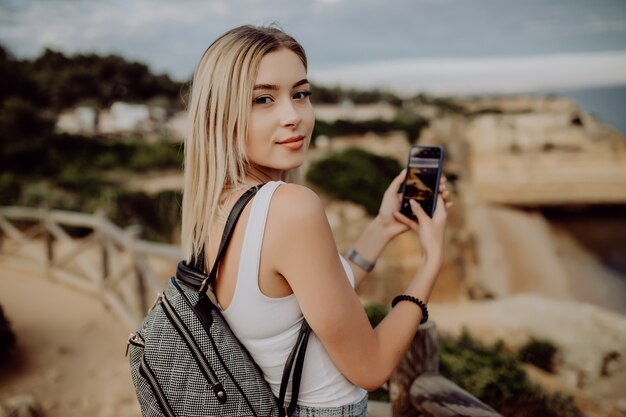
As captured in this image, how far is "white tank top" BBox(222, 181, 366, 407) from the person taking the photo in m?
1.03

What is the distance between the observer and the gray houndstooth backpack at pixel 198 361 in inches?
42.2

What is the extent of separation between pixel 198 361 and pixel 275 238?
0.37m

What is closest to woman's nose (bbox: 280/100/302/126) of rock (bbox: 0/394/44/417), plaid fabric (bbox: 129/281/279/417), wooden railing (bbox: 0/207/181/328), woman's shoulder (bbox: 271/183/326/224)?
woman's shoulder (bbox: 271/183/326/224)

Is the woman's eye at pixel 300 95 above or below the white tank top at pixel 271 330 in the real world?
above

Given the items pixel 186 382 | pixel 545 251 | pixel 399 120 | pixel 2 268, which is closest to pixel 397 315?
pixel 186 382

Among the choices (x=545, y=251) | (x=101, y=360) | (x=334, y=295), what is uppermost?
(x=334, y=295)

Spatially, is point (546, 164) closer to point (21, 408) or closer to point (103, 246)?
point (103, 246)

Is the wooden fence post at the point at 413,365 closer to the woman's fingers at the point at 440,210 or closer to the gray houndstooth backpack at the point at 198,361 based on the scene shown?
the woman's fingers at the point at 440,210

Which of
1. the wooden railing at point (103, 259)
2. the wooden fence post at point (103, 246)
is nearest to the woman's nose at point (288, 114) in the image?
the wooden railing at point (103, 259)

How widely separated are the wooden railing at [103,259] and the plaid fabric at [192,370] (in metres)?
3.44

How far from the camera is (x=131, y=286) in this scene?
6.29 m

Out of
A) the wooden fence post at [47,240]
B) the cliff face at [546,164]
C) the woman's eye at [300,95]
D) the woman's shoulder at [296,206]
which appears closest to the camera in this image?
the woman's shoulder at [296,206]

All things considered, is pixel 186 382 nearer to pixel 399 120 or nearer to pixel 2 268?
pixel 2 268

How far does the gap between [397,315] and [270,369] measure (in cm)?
39
